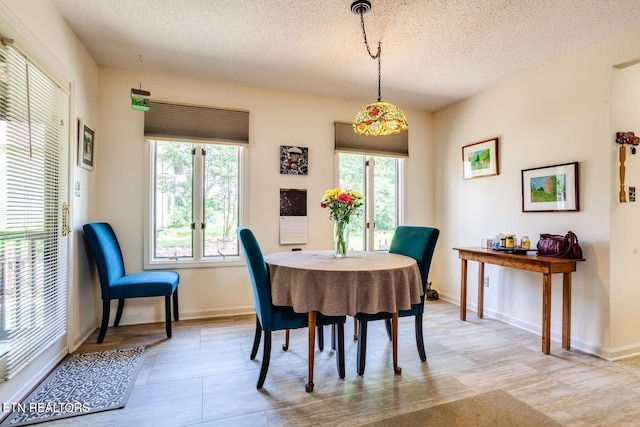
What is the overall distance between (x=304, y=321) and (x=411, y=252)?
104 cm

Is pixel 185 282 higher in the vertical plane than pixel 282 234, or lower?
lower

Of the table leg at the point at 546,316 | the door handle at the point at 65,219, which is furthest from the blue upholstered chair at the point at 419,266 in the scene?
the door handle at the point at 65,219

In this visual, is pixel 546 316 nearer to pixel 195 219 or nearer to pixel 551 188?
pixel 551 188

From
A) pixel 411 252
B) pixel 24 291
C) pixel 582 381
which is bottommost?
pixel 582 381

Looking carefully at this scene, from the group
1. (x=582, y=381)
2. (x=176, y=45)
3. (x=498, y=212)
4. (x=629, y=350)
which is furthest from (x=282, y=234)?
(x=629, y=350)

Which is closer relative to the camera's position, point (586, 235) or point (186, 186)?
point (586, 235)

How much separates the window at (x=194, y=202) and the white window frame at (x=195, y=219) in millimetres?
10

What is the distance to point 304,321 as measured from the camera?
218 cm

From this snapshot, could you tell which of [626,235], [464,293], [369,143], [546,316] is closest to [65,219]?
[369,143]

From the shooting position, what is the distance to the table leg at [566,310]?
2693 mm

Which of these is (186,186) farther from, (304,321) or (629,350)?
(629,350)

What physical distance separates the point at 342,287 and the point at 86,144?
8.62 feet

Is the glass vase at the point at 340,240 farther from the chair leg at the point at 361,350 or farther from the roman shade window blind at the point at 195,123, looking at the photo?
the roman shade window blind at the point at 195,123

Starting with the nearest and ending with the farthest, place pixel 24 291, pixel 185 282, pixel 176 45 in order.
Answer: pixel 24 291
pixel 176 45
pixel 185 282
